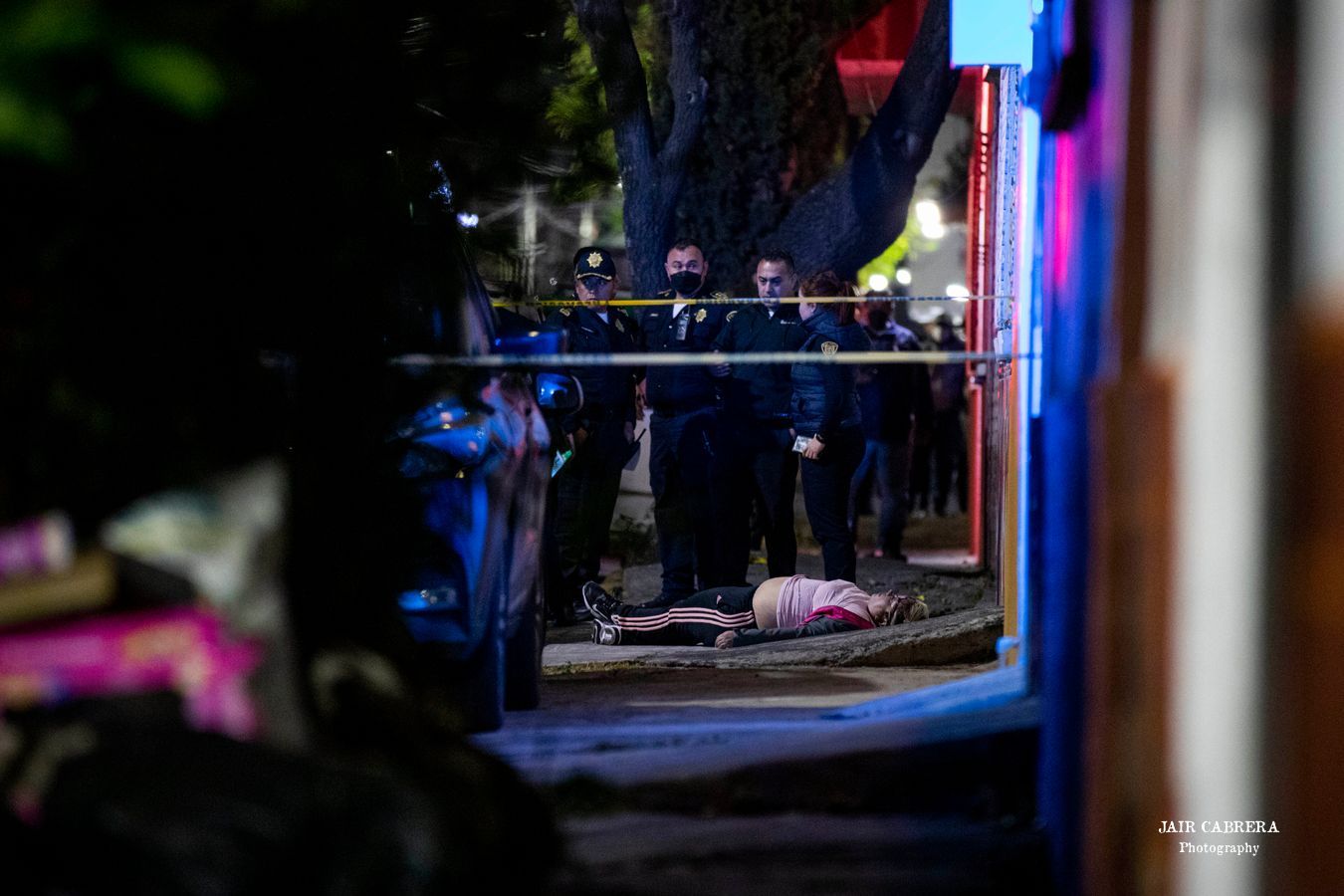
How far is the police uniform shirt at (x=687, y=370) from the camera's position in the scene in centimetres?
951

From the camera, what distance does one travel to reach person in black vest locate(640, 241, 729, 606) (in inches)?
375

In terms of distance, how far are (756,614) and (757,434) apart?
4.25 ft

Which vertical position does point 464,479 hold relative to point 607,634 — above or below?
above

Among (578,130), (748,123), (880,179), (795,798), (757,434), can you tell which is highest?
(748,123)

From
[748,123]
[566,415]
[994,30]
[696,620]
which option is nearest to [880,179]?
[748,123]

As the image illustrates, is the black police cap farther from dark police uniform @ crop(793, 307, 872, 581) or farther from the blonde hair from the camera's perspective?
the blonde hair

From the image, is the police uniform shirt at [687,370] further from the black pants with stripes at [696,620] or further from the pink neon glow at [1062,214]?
the pink neon glow at [1062,214]

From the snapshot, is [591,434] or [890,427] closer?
[591,434]

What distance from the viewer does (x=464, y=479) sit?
16.4ft

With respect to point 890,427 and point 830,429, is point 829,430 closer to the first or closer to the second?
point 830,429

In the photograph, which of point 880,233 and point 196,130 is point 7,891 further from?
point 880,233

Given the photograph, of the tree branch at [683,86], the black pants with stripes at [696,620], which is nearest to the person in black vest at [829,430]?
the black pants with stripes at [696,620]

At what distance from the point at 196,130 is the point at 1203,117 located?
7.04ft

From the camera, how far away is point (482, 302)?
17.9 ft
